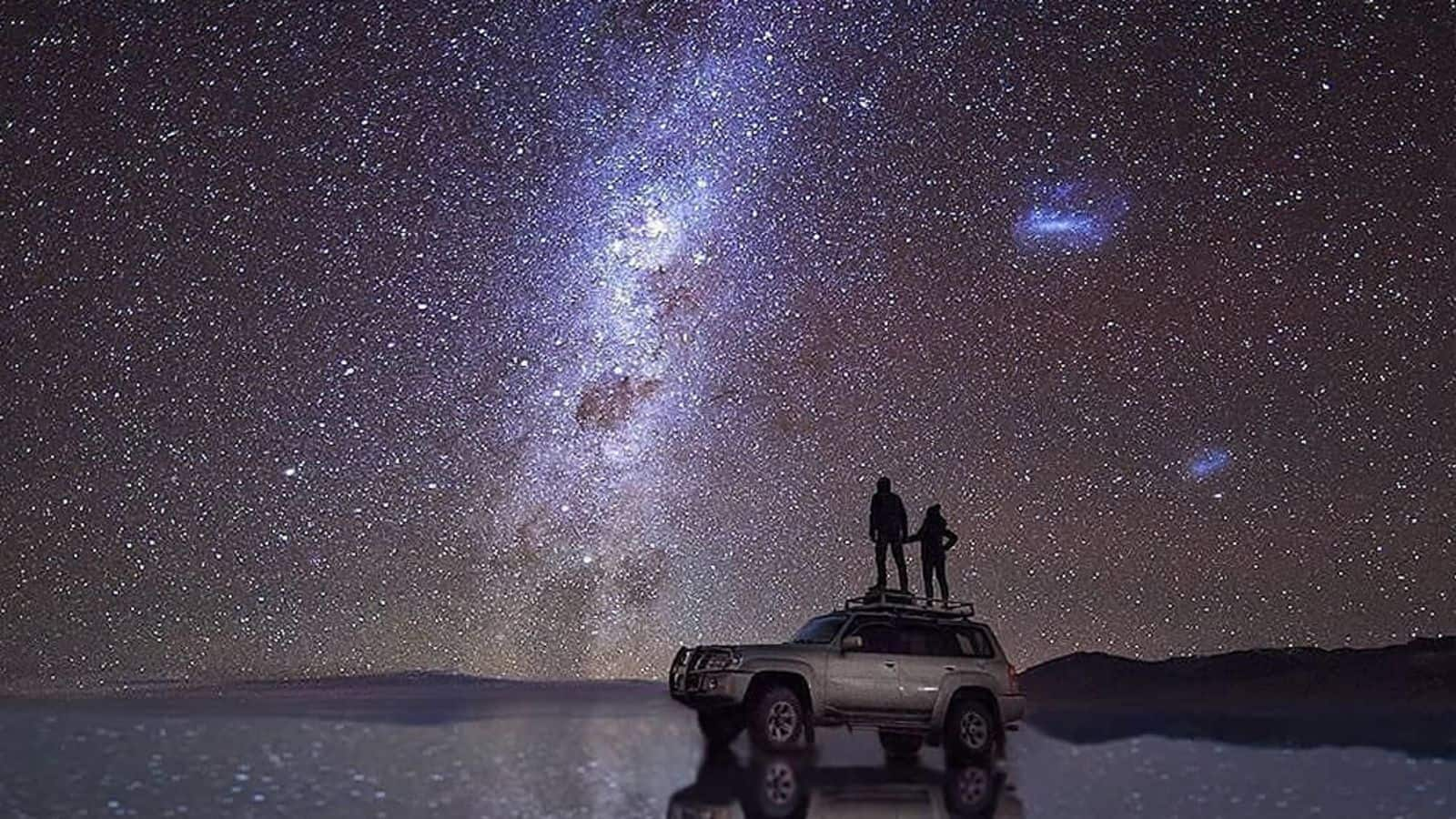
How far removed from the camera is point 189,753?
1775cm

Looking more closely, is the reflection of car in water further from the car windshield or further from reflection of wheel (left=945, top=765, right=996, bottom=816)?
the car windshield

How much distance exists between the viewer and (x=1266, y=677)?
96.8 meters

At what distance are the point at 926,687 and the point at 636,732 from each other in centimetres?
750

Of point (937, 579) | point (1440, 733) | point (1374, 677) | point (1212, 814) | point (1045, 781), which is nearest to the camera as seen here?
point (1212, 814)

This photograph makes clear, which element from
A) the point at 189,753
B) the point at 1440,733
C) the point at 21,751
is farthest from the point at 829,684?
the point at 1440,733

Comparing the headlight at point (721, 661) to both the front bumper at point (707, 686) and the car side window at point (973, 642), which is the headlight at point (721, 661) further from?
the car side window at point (973, 642)

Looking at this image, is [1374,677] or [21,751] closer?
[21,751]

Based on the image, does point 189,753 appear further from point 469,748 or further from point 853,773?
point 853,773

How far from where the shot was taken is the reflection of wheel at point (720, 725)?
17.5m

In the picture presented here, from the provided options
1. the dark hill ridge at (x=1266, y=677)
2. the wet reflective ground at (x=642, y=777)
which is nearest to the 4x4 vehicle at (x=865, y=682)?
the wet reflective ground at (x=642, y=777)

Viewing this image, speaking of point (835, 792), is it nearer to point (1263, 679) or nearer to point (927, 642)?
point (927, 642)

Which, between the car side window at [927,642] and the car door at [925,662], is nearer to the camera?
the car door at [925,662]

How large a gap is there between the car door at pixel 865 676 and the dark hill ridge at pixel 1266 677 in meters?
66.5

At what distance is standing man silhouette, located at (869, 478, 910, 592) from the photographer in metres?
23.3
